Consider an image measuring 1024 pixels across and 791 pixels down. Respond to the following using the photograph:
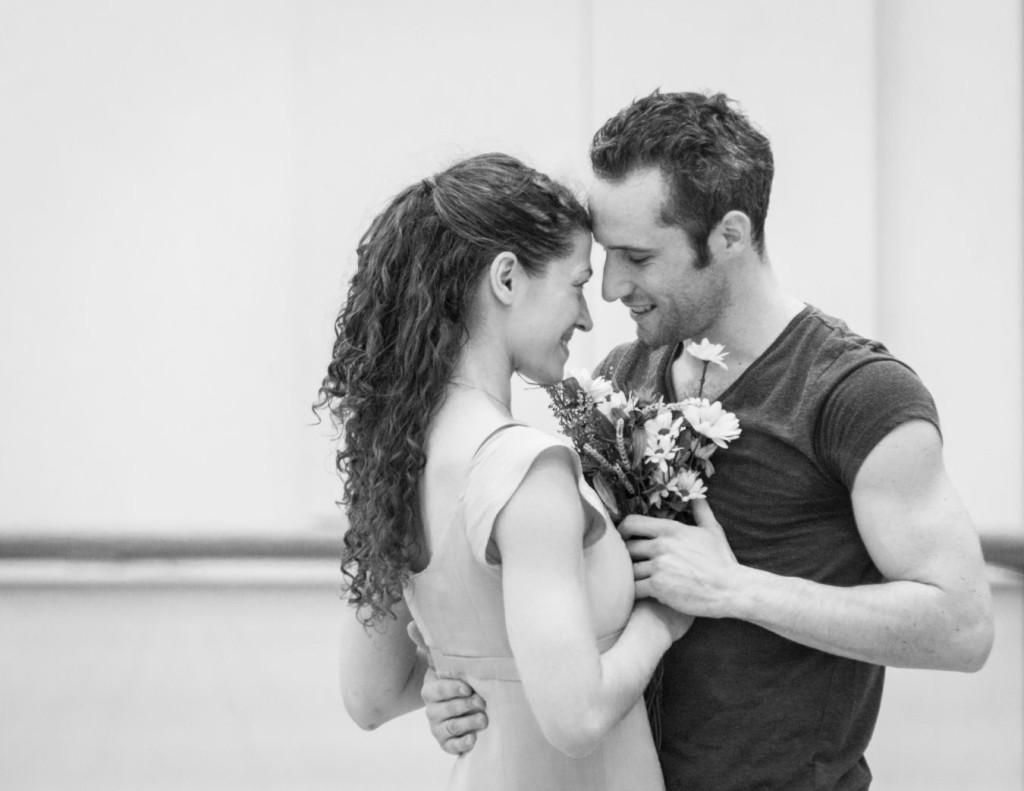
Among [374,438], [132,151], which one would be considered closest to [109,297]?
[132,151]

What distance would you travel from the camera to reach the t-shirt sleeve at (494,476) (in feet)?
4.87

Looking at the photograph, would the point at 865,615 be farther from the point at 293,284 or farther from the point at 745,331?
the point at 293,284

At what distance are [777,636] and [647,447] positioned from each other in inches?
14.7

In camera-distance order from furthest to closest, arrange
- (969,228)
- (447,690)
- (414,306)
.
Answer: (969,228)
(447,690)
(414,306)

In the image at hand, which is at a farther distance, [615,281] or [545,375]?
[615,281]

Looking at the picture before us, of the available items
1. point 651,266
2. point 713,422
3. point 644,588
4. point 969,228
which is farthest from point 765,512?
point 969,228

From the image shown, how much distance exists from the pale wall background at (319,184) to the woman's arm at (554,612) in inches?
94.3

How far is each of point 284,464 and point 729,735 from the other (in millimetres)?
2441

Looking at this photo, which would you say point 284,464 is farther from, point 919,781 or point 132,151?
point 919,781

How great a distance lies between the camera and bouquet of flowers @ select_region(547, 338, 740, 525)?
1.83 meters

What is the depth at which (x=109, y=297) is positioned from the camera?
4062 mm

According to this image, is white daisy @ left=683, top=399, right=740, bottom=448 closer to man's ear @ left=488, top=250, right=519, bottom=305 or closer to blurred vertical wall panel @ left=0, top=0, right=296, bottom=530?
man's ear @ left=488, top=250, right=519, bottom=305

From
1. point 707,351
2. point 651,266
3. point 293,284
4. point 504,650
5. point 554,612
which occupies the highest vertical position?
point 651,266

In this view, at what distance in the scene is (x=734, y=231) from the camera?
79.5 inches
